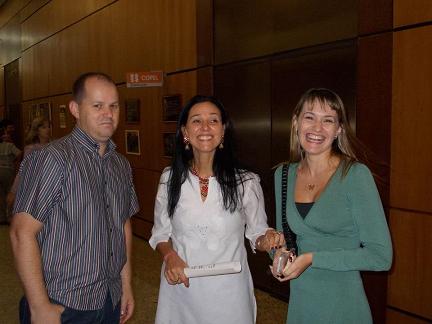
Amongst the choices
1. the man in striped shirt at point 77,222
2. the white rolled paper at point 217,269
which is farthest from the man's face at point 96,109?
the white rolled paper at point 217,269

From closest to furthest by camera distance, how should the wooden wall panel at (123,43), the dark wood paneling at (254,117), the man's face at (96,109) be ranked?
the man's face at (96,109) → the dark wood paneling at (254,117) → the wooden wall panel at (123,43)

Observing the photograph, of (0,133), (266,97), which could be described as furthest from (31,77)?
(266,97)

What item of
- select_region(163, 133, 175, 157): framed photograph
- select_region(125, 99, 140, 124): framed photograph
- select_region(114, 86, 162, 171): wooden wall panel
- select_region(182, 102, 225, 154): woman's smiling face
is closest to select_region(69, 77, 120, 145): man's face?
select_region(182, 102, 225, 154): woman's smiling face

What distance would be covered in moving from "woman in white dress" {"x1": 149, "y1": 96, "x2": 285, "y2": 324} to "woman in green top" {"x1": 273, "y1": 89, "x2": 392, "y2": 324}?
0.78 feet

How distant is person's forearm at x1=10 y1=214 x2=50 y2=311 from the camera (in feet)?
4.95

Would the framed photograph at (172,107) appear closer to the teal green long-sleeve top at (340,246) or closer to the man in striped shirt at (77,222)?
the man in striped shirt at (77,222)

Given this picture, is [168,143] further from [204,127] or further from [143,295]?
[204,127]

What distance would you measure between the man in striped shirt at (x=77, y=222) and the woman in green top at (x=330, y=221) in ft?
2.46

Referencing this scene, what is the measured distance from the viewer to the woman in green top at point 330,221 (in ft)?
4.81

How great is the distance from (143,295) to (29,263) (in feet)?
9.22

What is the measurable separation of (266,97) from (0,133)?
194 inches

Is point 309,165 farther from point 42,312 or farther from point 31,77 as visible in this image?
point 31,77

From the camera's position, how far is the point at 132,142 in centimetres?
648

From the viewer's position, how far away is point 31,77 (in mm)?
10461
